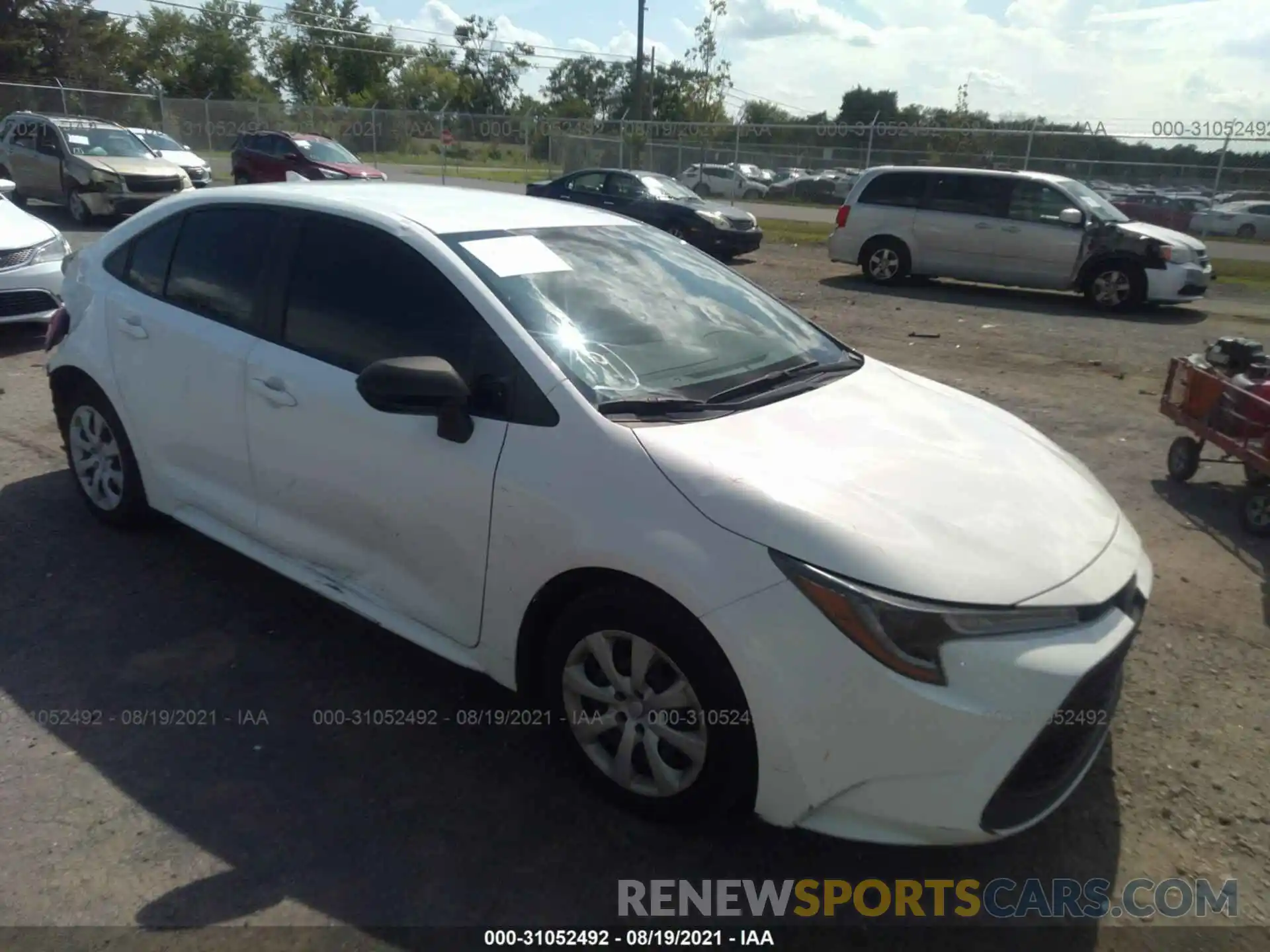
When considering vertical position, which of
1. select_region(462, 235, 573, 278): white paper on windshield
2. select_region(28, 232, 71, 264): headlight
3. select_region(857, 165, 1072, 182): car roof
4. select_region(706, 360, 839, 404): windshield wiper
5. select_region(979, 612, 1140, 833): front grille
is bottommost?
select_region(979, 612, 1140, 833): front grille

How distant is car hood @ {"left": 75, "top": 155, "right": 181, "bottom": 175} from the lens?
17156 millimetres

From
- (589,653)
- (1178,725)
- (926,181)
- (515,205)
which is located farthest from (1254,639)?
(926,181)

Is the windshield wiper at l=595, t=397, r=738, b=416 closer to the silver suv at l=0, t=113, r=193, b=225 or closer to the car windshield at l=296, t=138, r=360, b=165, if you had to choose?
the silver suv at l=0, t=113, r=193, b=225

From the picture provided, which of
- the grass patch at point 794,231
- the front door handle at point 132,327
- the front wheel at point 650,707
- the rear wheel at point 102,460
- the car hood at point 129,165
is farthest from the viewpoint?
the grass patch at point 794,231

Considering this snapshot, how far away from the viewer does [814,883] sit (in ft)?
8.93

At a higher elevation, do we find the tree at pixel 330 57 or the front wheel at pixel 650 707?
the tree at pixel 330 57

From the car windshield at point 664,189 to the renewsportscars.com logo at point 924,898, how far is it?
1540 cm

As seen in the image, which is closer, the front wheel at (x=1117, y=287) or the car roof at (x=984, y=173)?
the front wheel at (x=1117, y=287)

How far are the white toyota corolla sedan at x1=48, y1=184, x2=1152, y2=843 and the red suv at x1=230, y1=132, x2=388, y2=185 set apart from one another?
17.7 metres

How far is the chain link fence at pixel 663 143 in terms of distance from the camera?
72.5 ft

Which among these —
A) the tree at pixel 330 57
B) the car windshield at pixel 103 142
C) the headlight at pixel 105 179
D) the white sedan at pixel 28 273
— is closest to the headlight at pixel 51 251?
the white sedan at pixel 28 273

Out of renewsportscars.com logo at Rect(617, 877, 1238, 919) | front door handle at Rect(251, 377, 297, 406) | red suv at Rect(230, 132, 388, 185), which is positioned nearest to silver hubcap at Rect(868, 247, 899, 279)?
red suv at Rect(230, 132, 388, 185)

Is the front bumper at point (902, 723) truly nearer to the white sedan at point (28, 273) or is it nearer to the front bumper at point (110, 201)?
the white sedan at point (28, 273)

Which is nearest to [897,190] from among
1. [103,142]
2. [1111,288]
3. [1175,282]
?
[1111,288]
